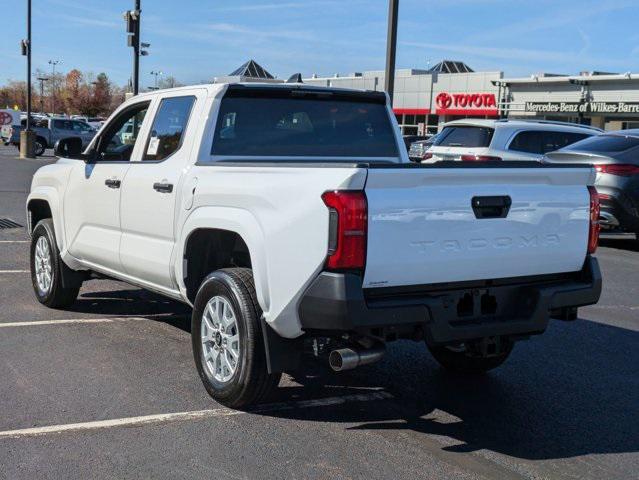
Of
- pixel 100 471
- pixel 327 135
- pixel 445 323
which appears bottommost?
pixel 100 471

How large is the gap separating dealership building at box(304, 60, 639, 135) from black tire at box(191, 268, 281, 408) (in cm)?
3152

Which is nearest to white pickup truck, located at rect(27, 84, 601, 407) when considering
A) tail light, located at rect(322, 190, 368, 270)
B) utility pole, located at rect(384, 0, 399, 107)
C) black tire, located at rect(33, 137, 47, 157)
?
tail light, located at rect(322, 190, 368, 270)

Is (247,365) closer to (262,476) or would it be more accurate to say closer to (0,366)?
(262,476)

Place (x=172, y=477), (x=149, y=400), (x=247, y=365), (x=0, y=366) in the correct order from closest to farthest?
(x=172, y=477) < (x=247, y=365) < (x=149, y=400) < (x=0, y=366)

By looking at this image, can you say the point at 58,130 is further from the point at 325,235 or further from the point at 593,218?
the point at 325,235

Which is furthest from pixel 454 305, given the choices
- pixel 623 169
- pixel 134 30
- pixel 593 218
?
pixel 134 30

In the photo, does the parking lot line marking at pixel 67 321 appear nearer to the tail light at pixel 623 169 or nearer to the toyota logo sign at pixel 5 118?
the tail light at pixel 623 169

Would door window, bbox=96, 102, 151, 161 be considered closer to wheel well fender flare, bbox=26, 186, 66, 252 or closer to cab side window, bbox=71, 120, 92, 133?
wheel well fender flare, bbox=26, 186, 66, 252

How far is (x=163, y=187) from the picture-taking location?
5.52 metres

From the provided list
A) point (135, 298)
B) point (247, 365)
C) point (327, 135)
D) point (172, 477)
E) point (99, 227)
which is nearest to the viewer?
point (172, 477)

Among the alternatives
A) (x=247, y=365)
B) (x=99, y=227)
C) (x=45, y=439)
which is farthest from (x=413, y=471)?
(x=99, y=227)

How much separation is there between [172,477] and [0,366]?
224cm

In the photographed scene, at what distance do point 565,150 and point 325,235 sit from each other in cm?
948

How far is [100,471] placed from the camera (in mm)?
3994
